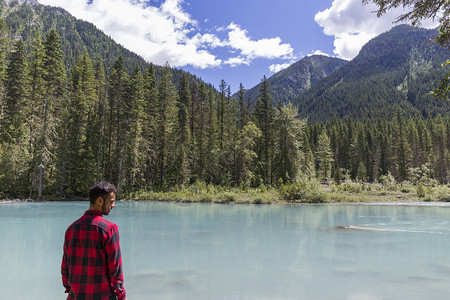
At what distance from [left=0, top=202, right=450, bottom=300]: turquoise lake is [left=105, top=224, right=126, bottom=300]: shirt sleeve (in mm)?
3715

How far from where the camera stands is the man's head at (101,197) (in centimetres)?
301

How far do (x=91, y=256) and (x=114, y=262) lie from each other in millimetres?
218

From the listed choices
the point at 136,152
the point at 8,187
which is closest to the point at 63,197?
the point at 8,187

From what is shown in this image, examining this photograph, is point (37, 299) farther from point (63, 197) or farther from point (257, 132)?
point (257, 132)

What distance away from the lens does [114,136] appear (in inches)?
1635

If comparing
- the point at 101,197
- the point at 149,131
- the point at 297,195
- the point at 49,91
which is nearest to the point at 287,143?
the point at 297,195

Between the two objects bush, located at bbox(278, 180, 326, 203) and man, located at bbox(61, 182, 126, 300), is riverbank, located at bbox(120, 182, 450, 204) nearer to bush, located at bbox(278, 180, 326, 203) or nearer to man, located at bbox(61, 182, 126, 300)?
bush, located at bbox(278, 180, 326, 203)

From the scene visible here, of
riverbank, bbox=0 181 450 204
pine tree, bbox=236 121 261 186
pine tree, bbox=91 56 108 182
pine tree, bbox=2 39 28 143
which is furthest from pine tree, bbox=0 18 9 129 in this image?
pine tree, bbox=236 121 261 186

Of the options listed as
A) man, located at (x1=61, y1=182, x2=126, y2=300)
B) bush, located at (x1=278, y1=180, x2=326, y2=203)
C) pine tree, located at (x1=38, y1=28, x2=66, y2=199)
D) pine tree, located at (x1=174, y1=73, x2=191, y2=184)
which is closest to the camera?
man, located at (x1=61, y1=182, x2=126, y2=300)

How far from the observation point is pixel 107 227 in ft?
9.31

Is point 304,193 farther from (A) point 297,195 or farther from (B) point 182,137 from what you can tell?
(B) point 182,137

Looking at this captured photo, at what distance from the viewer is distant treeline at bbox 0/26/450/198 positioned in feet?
113

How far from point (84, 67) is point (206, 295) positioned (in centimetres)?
4470

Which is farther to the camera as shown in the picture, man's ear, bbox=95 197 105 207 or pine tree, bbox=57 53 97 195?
pine tree, bbox=57 53 97 195
